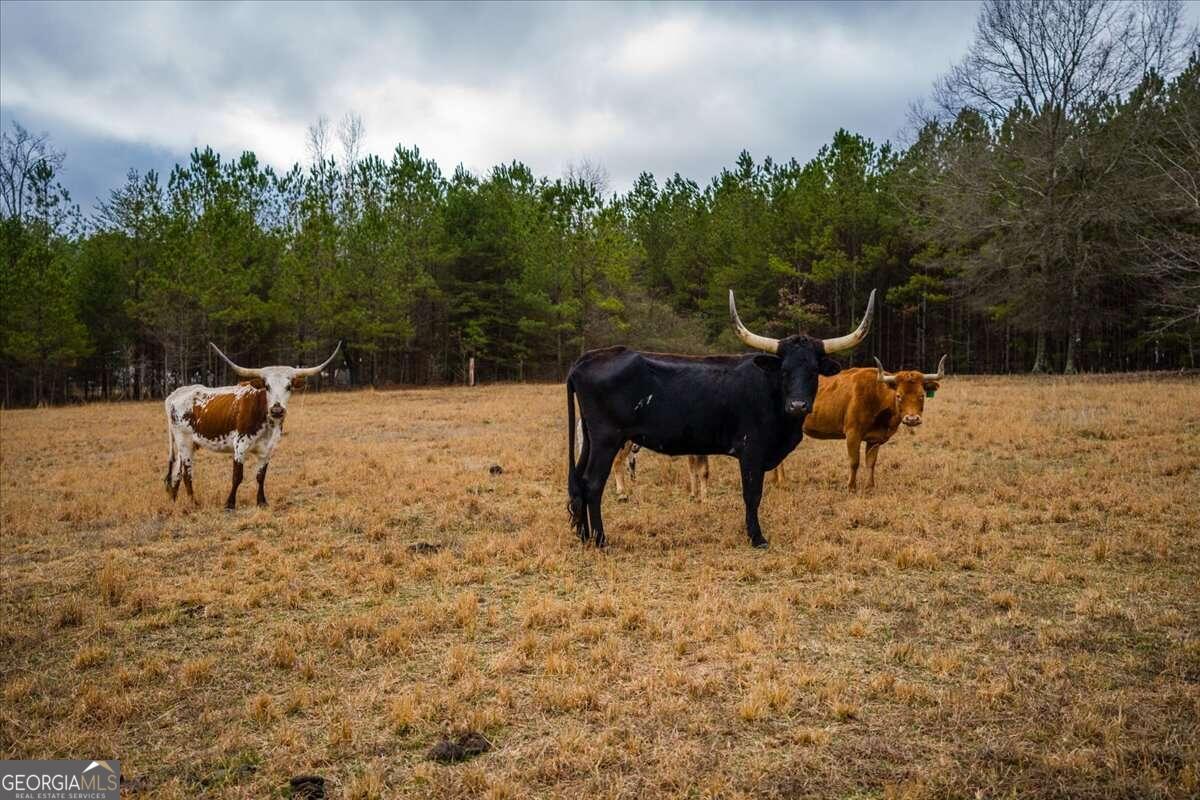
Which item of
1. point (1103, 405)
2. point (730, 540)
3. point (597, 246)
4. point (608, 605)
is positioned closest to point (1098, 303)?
point (1103, 405)

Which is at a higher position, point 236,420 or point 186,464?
point 236,420

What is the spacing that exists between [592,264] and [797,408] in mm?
31473

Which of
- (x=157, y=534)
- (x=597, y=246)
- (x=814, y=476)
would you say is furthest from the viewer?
(x=597, y=246)

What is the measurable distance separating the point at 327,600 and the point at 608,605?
245 cm

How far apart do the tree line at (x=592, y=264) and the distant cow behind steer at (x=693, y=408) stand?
23.0m

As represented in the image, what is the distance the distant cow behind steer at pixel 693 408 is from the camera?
7.36 metres

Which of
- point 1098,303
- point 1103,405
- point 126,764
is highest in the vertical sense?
point 1098,303

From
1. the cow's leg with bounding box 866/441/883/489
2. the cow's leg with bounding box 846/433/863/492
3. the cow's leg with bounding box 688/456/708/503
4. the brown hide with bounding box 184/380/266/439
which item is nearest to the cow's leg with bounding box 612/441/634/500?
the cow's leg with bounding box 688/456/708/503

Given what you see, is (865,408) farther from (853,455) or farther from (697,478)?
(697,478)

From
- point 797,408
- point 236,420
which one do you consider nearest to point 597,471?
point 797,408

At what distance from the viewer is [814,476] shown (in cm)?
1084

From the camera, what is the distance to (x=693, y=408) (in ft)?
24.4

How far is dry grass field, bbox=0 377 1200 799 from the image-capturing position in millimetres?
3355

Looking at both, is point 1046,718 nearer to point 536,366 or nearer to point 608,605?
point 608,605
